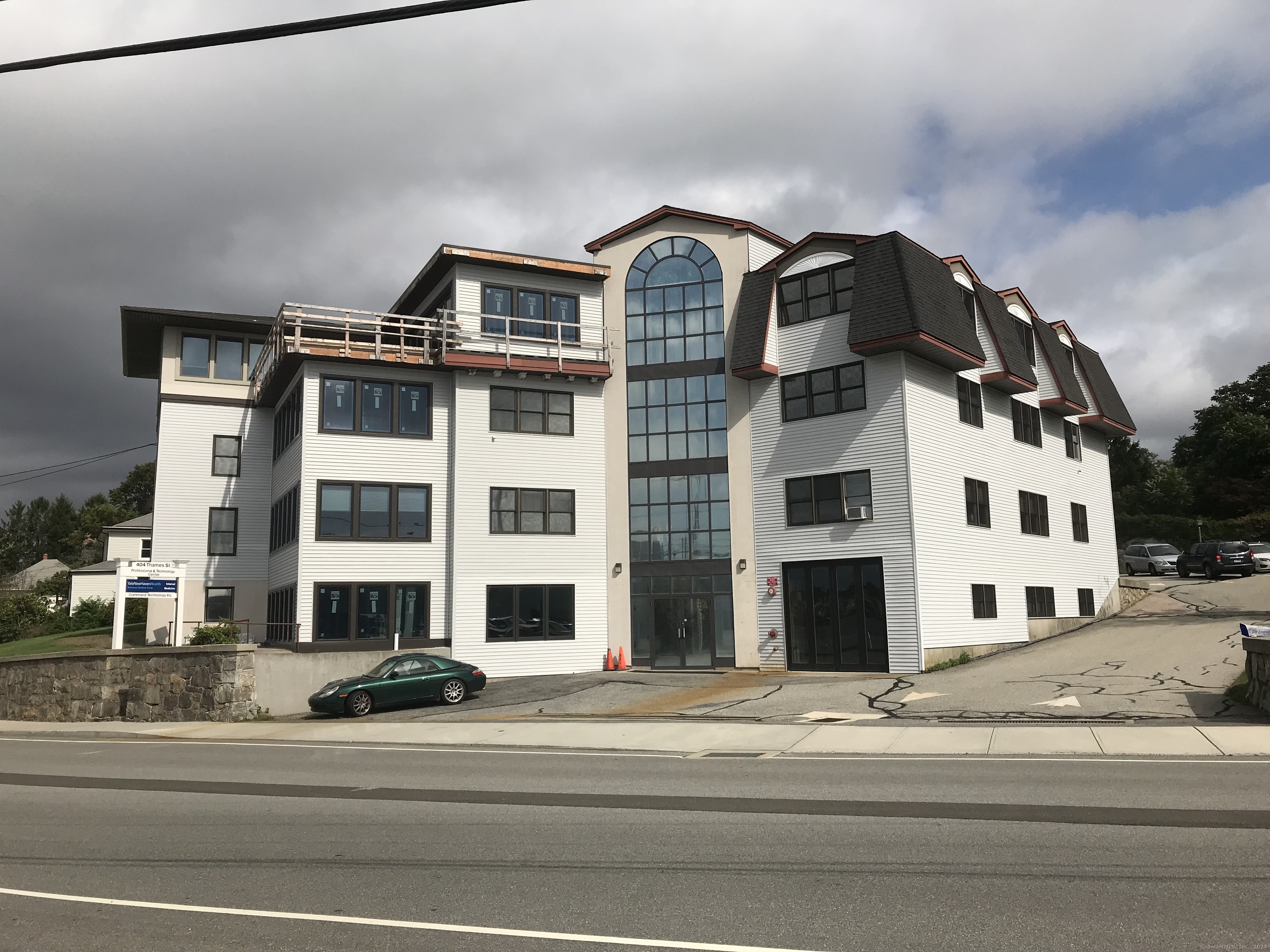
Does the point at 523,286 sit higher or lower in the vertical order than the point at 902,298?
higher

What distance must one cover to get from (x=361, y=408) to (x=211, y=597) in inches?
375

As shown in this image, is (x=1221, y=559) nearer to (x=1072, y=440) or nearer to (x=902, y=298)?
(x=1072, y=440)

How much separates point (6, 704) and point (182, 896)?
2715 cm

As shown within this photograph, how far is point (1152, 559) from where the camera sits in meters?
47.8

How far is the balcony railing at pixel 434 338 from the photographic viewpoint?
28.5m

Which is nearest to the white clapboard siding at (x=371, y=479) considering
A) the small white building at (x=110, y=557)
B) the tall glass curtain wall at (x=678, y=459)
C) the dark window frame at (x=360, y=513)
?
the dark window frame at (x=360, y=513)

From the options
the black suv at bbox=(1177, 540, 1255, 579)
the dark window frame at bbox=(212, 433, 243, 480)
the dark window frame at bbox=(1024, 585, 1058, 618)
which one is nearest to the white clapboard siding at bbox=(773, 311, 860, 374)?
the dark window frame at bbox=(1024, 585, 1058, 618)

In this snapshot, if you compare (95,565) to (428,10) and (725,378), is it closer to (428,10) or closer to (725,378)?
(725,378)

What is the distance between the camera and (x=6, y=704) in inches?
1153

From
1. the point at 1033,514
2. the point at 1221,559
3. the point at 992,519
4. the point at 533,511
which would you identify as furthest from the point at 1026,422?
the point at 533,511

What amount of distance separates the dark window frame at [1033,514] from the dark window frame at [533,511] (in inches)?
569

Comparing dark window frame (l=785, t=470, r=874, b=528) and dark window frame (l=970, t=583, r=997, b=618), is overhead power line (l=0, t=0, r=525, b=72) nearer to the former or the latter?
dark window frame (l=785, t=470, r=874, b=528)

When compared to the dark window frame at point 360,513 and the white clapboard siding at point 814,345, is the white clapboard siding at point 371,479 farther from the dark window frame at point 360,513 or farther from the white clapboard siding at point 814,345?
the white clapboard siding at point 814,345

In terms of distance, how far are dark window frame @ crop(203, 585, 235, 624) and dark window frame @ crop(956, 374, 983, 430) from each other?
80.6 ft
